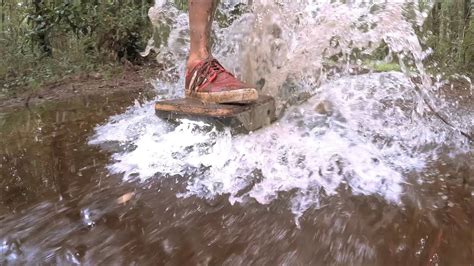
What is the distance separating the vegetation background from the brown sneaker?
1628 millimetres

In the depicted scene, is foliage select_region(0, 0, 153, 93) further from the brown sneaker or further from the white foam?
the brown sneaker

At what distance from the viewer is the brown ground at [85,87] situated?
109 inches

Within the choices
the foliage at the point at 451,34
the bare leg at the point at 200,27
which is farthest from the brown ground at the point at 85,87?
the foliage at the point at 451,34

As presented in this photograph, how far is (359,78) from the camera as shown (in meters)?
2.30

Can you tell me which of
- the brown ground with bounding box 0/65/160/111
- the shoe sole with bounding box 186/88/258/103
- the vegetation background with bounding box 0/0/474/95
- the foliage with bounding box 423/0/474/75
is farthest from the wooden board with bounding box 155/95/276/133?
the foliage with bounding box 423/0/474/75

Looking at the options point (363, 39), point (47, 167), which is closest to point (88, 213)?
point (47, 167)

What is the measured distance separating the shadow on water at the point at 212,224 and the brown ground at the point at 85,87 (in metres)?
1.30

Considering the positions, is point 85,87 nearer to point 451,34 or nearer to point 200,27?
point 200,27

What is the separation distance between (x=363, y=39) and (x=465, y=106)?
28.2 inches

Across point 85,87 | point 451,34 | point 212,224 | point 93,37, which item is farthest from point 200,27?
point 451,34

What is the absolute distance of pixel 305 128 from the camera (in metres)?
1.81

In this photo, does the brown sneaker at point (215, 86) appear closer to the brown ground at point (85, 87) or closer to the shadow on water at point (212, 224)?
the shadow on water at point (212, 224)

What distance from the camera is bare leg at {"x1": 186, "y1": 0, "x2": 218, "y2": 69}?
1.94 metres

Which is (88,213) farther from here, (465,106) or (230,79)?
(465,106)
